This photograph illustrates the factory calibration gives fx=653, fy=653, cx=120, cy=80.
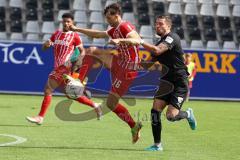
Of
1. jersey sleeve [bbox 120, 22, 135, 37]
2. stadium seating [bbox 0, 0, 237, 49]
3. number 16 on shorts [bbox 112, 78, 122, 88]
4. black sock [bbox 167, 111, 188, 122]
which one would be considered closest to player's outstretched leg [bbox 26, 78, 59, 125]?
number 16 on shorts [bbox 112, 78, 122, 88]

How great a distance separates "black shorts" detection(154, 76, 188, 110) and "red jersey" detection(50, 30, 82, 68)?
4490 millimetres

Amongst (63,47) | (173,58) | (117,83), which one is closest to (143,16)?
(63,47)

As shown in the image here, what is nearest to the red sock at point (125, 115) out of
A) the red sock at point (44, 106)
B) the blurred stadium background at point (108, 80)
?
the blurred stadium background at point (108, 80)

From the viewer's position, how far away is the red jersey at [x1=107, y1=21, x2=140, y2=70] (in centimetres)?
1043

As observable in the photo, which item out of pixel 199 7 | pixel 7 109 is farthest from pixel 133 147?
pixel 199 7

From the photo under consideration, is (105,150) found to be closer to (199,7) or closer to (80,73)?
(80,73)

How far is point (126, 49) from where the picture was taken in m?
10.7

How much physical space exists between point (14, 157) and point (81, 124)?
5.46 metres

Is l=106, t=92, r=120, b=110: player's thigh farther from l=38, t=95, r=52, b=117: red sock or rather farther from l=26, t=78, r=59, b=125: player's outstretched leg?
l=38, t=95, r=52, b=117: red sock

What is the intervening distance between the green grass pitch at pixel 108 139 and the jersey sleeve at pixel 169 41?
1598mm

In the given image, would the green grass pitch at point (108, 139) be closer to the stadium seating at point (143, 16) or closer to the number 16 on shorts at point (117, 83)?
the number 16 on shorts at point (117, 83)

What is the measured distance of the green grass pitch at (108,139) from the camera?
9227 millimetres

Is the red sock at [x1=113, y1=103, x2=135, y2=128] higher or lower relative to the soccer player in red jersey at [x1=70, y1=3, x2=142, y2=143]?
lower

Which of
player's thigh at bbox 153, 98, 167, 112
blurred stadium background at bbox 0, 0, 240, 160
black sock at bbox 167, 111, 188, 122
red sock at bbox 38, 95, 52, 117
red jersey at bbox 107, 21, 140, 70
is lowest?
blurred stadium background at bbox 0, 0, 240, 160
